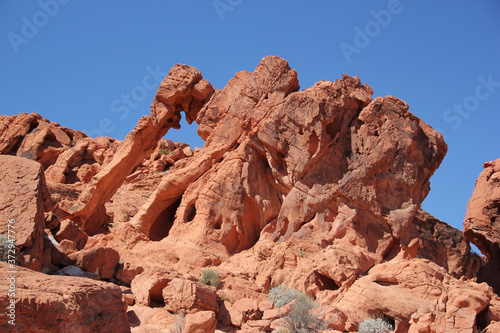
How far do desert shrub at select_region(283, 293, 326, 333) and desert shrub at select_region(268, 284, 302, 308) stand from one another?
5.17ft

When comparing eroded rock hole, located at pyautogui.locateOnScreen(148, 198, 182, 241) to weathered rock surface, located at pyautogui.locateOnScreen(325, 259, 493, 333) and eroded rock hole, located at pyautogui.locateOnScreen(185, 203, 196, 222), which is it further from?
weathered rock surface, located at pyautogui.locateOnScreen(325, 259, 493, 333)

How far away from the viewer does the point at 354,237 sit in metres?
18.7

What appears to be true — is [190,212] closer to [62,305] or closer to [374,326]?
[374,326]

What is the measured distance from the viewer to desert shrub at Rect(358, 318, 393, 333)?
14.1 meters

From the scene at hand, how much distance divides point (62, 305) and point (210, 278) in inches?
288

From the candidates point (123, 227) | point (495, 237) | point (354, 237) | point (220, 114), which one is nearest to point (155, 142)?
point (220, 114)

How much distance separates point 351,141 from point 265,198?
3.62 m

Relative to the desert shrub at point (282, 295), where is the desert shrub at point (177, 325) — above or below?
below

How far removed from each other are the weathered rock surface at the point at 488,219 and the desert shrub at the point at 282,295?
1269cm

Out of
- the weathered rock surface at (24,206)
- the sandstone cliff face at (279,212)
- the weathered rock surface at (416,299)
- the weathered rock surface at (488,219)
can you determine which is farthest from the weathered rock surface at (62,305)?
the weathered rock surface at (488,219)

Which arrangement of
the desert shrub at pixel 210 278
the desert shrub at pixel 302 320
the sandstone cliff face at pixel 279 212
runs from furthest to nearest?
the desert shrub at pixel 210 278, the sandstone cliff face at pixel 279 212, the desert shrub at pixel 302 320

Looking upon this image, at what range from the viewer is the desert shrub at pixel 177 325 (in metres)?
11.8

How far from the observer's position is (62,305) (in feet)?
29.0

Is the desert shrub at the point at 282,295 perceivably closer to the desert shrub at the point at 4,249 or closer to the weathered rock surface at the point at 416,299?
the weathered rock surface at the point at 416,299
